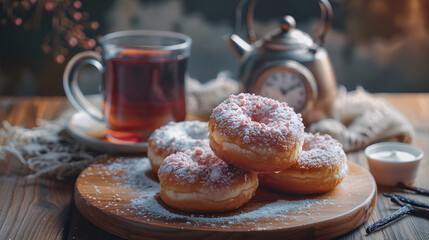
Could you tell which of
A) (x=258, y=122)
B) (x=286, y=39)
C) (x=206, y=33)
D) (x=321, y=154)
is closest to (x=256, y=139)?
(x=258, y=122)

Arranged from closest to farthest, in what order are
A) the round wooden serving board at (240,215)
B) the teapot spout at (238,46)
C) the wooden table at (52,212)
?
the round wooden serving board at (240,215) < the wooden table at (52,212) < the teapot spout at (238,46)

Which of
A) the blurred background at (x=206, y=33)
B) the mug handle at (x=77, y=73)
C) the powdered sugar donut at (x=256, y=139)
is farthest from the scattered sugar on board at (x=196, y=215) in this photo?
the blurred background at (x=206, y=33)

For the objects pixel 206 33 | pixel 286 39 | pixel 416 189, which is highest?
pixel 286 39

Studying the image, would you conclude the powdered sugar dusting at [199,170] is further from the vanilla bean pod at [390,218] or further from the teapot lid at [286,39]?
the teapot lid at [286,39]

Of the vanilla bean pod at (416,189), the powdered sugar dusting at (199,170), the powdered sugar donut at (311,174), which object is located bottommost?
the vanilla bean pod at (416,189)

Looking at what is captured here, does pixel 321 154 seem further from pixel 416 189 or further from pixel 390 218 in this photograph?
pixel 416 189

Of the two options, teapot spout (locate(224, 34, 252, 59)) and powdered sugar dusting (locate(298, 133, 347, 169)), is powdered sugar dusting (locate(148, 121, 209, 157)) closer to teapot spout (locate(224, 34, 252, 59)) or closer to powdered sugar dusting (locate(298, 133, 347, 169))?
powdered sugar dusting (locate(298, 133, 347, 169))

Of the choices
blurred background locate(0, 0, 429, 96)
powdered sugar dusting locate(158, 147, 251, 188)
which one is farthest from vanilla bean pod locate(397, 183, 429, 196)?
blurred background locate(0, 0, 429, 96)

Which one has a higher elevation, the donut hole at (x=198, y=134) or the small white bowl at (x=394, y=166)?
the donut hole at (x=198, y=134)
